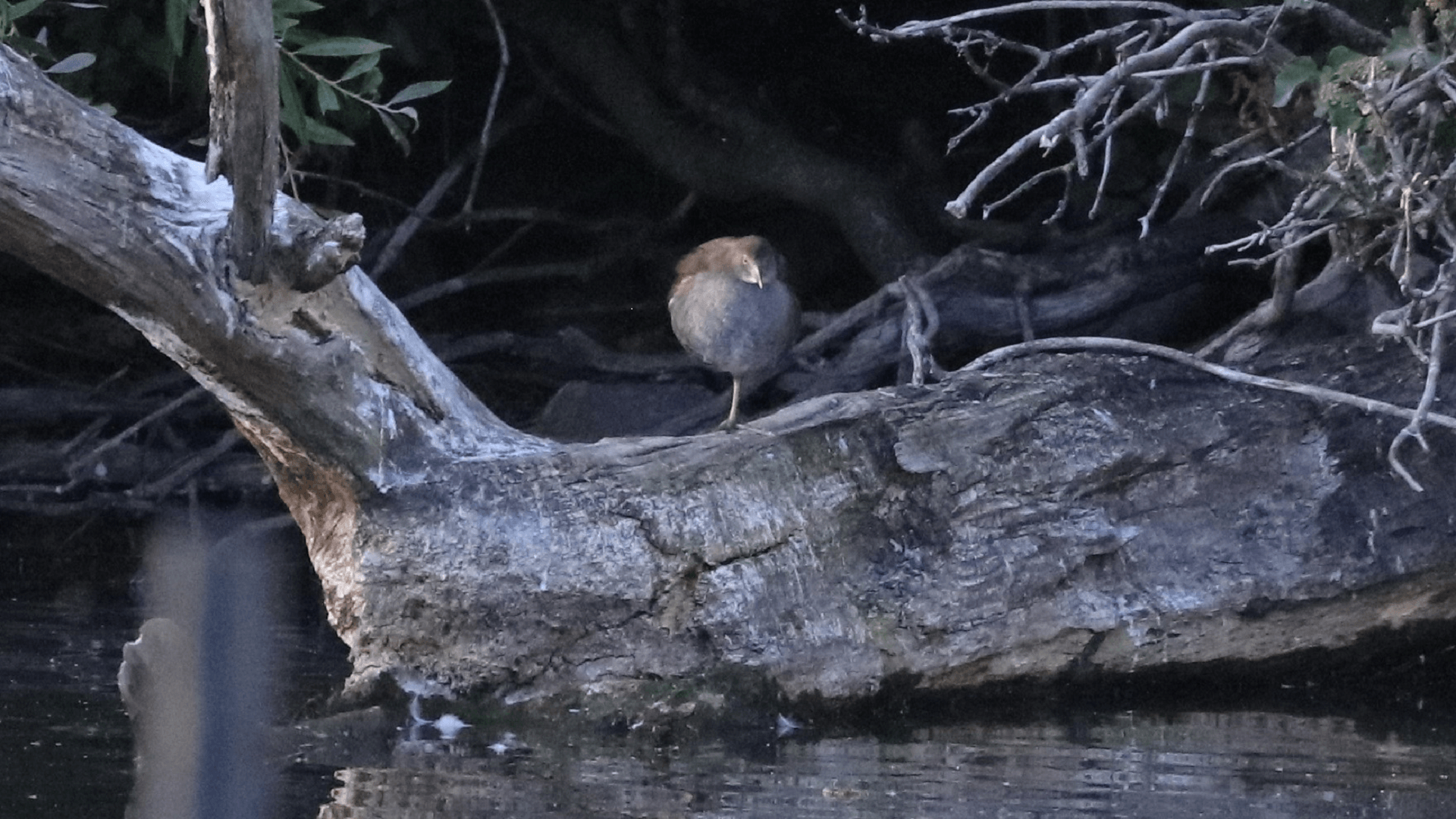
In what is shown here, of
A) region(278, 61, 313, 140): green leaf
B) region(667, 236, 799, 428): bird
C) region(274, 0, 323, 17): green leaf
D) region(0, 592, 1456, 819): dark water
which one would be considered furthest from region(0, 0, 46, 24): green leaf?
region(667, 236, 799, 428): bird

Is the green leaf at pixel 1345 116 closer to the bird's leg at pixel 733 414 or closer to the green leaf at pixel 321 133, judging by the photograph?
the bird's leg at pixel 733 414

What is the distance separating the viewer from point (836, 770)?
4000mm

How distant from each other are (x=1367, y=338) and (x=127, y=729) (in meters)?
3.71

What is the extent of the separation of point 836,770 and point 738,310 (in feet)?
6.99

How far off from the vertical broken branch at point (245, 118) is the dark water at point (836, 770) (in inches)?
47.7

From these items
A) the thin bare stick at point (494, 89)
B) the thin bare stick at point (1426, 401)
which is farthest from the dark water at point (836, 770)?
the thin bare stick at point (494, 89)

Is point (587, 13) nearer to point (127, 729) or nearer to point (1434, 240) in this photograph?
point (1434, 240)

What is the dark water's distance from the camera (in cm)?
356

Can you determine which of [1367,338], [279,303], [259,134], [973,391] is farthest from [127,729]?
[1367,338]

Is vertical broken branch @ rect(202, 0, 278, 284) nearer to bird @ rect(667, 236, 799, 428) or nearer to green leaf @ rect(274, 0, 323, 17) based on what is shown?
green leaf @ rect(274, 0, 323, 17)

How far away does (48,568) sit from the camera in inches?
275

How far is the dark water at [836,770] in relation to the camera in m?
Result: 3.56

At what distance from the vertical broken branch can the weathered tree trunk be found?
8 cm


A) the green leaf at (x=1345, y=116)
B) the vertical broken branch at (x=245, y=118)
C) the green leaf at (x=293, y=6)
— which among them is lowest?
the vertical broken branch at (x=245, y=118)
